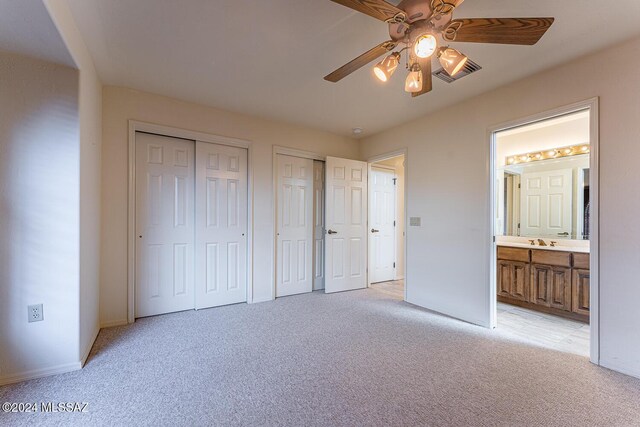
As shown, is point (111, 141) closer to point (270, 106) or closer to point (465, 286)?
point (270, 106)

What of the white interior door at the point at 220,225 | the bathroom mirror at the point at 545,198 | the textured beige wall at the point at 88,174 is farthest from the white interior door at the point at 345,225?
the textured beige wall at the point at 88,174

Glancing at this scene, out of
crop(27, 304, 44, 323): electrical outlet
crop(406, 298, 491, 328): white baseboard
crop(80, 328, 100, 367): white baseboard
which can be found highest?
crop(27, 304, 44, 323): electrical outlet

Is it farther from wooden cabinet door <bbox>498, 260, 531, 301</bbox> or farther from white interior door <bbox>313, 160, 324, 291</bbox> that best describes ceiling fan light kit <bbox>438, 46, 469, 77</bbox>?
wooden cabinet door <bbox>498, 260, 531, 301</bbox>

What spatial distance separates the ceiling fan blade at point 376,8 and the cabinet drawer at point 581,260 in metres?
3.20

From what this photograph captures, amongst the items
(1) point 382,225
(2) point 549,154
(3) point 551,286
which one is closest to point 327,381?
(3) point 551,286

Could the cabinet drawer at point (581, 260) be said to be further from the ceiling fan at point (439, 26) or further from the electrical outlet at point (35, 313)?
the electrical outlet at point (35, 313)

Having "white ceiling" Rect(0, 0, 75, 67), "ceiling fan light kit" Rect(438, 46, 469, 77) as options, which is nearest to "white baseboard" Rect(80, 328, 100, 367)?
"white ceiling" Rect(0, 0, 75, 67)

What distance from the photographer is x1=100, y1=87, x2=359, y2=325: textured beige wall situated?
282 cm

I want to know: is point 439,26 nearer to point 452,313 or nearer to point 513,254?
point 452,313

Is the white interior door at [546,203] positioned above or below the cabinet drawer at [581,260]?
above

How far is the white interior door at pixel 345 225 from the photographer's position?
163 inches

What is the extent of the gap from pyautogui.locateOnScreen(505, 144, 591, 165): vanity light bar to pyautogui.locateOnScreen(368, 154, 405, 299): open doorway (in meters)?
1.57

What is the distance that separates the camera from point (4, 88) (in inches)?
73.6

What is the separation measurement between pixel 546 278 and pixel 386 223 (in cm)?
234
